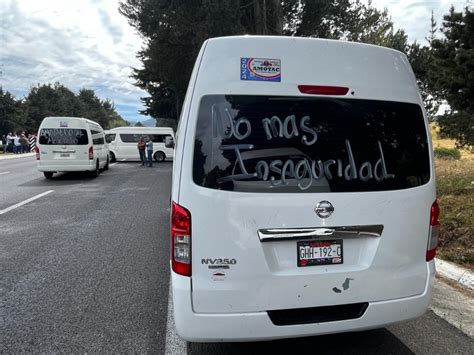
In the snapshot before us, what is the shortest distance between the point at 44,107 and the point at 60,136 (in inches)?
2984

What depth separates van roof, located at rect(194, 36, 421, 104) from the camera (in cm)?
272

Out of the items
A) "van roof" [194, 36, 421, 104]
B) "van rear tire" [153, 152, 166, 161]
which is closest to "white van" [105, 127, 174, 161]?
"van rear tire" [153, 152, 166, 161]

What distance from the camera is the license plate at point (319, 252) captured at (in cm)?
273

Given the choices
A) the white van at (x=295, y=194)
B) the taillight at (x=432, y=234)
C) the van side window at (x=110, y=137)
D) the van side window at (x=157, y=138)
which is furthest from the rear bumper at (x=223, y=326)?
the van side window at (x=110, y=137)

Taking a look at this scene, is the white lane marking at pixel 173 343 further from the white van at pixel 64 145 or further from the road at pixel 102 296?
the white van at pixel 64 145

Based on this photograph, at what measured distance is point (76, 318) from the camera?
3826 mm

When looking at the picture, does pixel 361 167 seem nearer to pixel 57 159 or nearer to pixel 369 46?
pixel 369 46

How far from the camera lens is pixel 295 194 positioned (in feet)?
8.83

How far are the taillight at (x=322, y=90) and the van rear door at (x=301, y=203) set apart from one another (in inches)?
1.8

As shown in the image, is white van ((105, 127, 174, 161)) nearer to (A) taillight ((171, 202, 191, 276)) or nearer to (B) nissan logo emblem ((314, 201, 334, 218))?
(A) taillight ((171, 202, 191, 276))

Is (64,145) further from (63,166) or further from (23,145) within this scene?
(23,145)

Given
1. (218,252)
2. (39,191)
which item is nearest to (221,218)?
(218,252)

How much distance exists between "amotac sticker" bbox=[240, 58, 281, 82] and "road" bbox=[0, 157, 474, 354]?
2097 mm

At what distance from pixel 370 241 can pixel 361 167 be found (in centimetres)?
52
